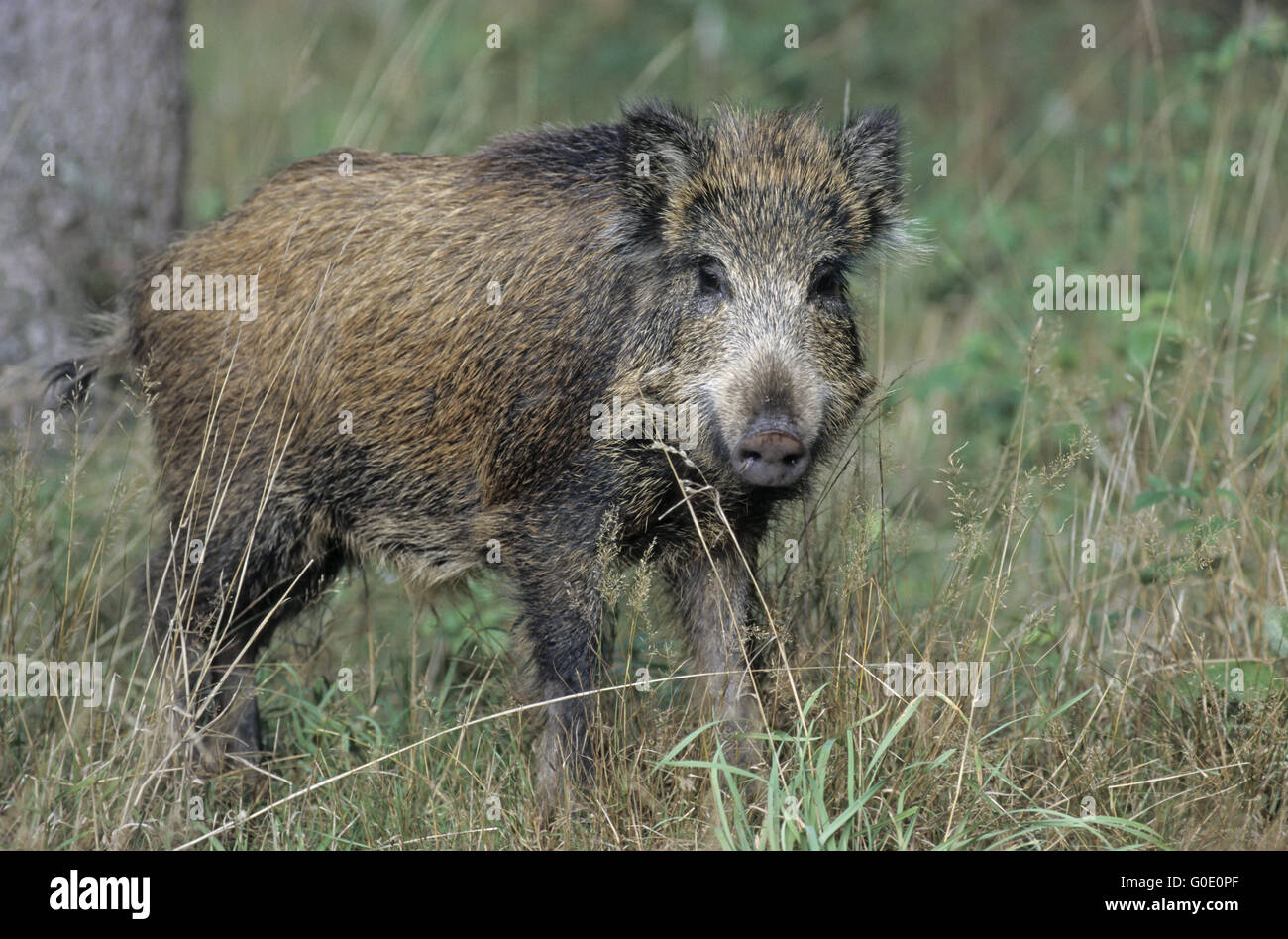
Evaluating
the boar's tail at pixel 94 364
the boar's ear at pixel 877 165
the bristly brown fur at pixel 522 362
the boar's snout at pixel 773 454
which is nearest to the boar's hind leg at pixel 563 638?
the bristly brown fur at pixel 522 362

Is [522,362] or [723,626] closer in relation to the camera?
[723,626]

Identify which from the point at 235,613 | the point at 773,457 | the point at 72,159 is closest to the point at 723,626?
the point at 773,457

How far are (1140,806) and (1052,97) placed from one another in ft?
20.1

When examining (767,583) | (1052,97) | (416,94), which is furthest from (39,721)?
(1052,97)

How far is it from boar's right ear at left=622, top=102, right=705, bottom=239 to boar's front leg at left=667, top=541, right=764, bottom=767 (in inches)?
40.5

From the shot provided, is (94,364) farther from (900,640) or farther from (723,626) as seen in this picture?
(900,640)

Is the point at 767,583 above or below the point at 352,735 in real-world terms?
above

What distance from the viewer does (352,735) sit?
4.24 m

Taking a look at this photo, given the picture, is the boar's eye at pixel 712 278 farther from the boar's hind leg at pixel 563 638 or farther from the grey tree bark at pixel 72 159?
the grey tree bark at pixel 72 159

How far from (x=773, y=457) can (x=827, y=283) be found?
2.57 feet

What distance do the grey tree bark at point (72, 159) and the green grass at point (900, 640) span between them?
0.47 m

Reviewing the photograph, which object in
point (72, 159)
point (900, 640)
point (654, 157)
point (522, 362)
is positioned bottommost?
point (900, 640)

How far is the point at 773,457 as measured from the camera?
3.54 metres
